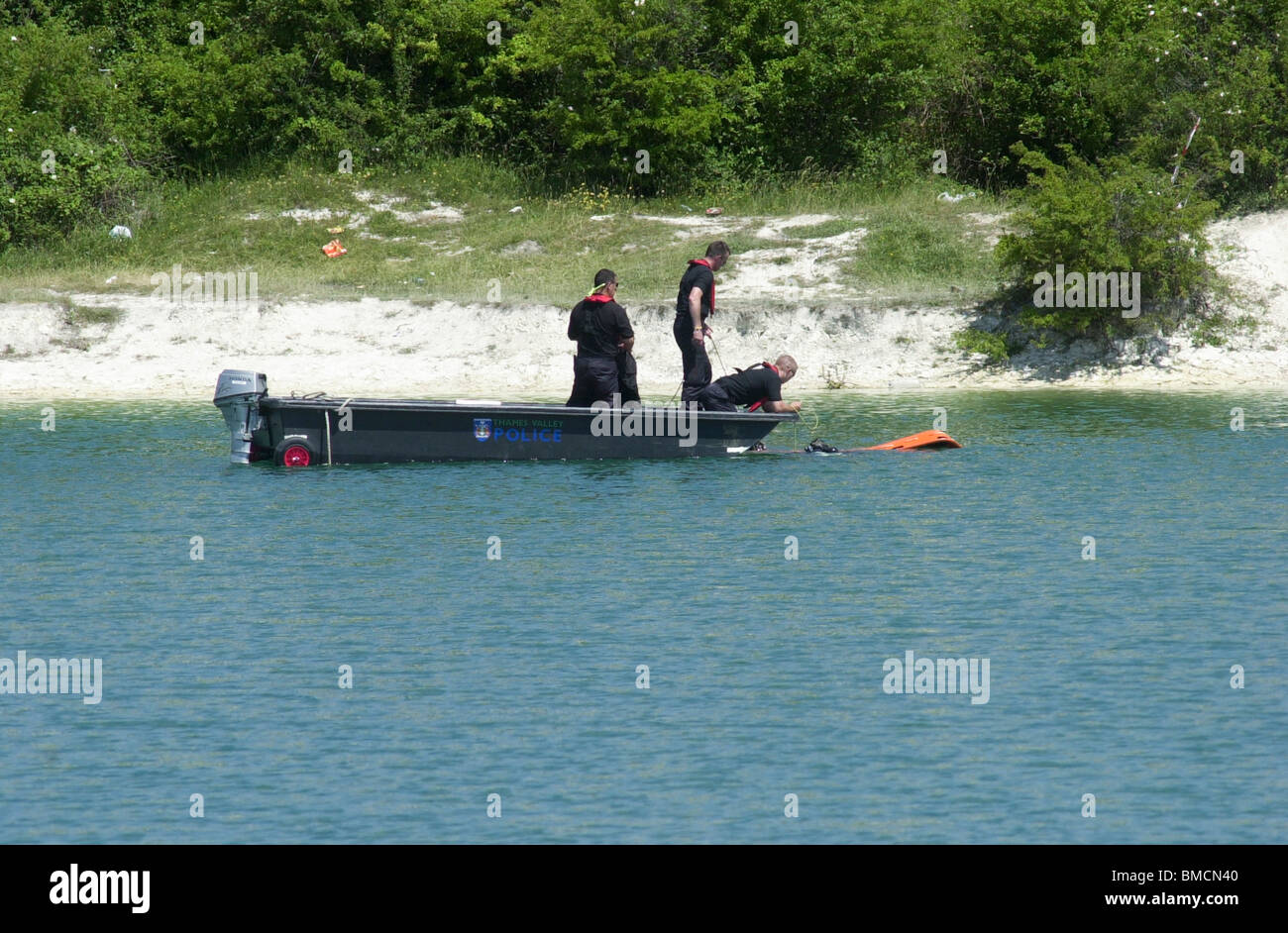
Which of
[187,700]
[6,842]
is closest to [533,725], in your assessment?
[187,700]

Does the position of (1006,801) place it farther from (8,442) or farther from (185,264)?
(185,264)

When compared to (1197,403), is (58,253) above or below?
above

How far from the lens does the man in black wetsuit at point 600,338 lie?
1775cm

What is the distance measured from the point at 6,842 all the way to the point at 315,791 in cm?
147

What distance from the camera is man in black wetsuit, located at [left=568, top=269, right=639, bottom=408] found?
17.8 metres

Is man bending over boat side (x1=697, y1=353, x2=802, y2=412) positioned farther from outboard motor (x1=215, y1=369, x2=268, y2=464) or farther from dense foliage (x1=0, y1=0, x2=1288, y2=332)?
dense foliage (x1=0, y1=0, x2=1288, y2=332)

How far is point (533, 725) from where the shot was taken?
31.6 feet

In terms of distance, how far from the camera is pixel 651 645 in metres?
11.3
